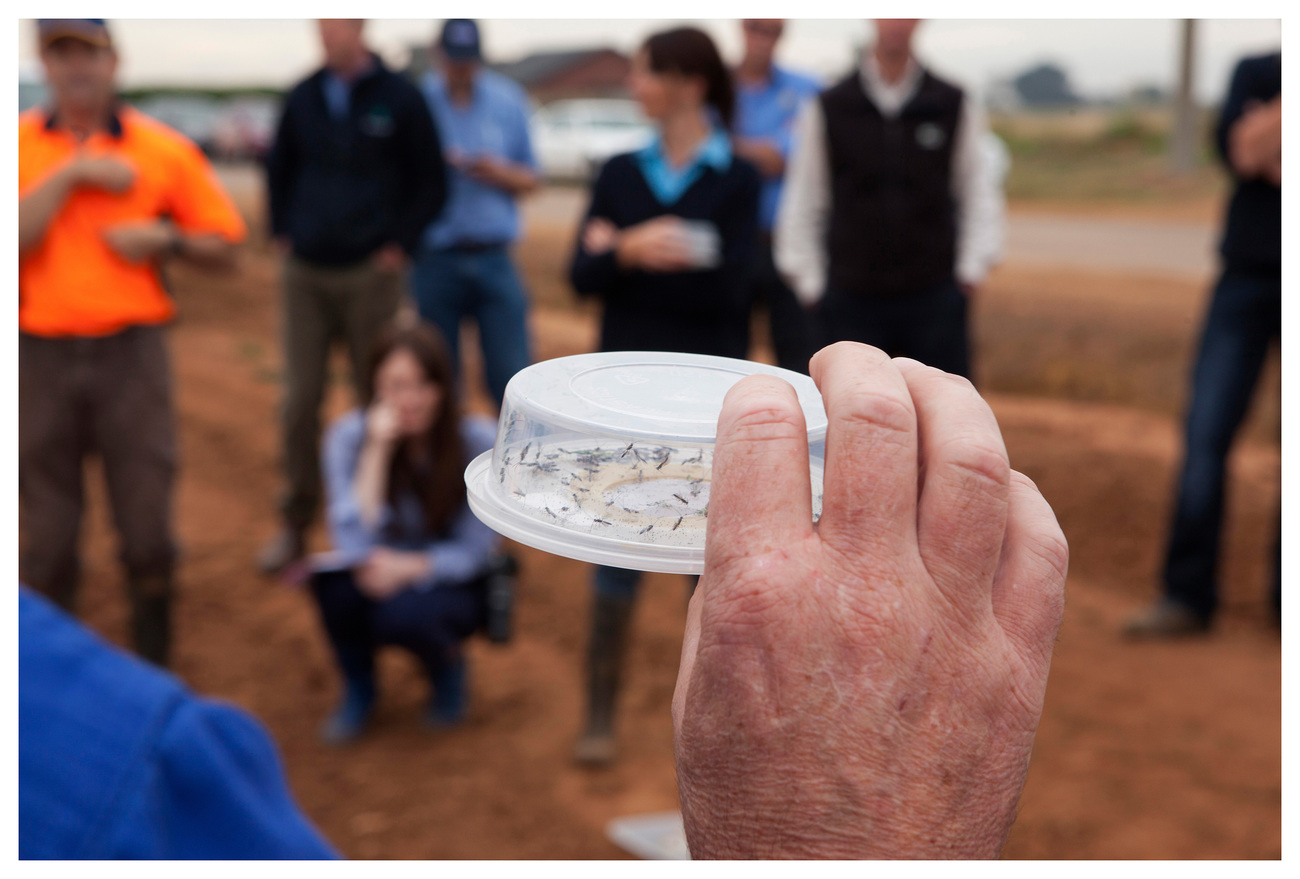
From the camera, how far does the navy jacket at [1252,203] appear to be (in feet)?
12.8

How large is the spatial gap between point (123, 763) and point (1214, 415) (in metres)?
4.26

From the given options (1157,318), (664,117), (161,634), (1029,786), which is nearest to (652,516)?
(664,117)

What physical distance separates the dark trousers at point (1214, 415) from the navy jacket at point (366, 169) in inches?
123

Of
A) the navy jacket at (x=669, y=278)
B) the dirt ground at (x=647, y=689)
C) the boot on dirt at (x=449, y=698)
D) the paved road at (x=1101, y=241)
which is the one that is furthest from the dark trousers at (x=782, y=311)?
the paved road at (x=1101, y=241)

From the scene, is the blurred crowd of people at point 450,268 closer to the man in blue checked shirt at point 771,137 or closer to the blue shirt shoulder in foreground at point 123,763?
the man in blue checked shirt at point 771,137

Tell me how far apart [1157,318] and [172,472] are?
25.6 feet

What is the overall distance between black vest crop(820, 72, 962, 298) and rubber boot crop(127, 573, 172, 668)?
101 inches

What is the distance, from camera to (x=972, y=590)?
0.75 m

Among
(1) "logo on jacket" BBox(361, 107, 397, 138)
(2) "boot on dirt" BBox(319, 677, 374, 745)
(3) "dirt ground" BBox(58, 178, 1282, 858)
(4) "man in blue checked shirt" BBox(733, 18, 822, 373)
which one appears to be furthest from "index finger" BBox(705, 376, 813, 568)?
(1) "logo on jacket" BBox(361, 107, 397, 138)

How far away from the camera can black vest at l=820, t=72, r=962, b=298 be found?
12.5ft

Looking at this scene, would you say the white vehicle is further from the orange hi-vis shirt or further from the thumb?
the thumb

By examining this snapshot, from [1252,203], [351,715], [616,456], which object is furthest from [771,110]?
[616,456]

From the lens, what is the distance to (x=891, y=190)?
3.88m

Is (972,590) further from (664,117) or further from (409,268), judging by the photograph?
(409,268)
